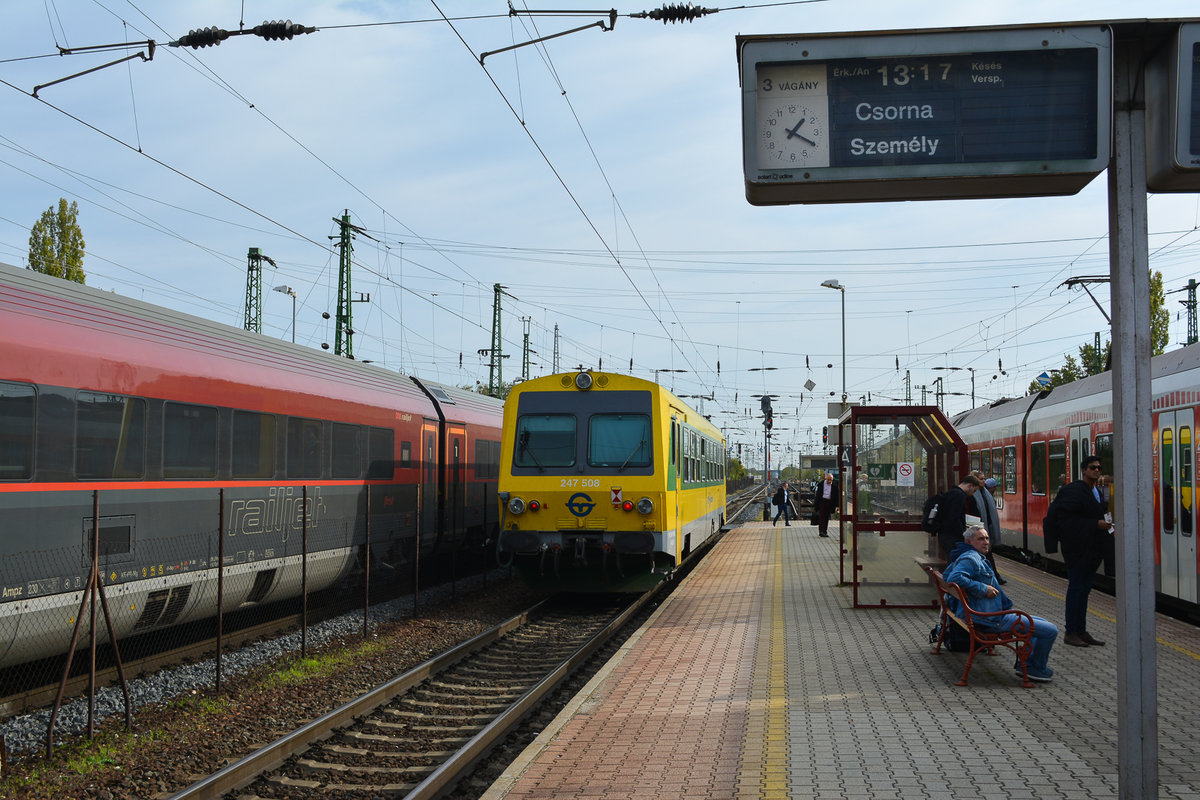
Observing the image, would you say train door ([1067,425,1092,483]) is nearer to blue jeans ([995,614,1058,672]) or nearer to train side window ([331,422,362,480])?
blue jeans ([995,614,1058,672])

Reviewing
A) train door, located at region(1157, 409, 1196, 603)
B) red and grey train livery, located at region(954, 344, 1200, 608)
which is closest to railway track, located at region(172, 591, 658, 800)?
red and grey train livery, located at region(954, 344, 1200, 608)

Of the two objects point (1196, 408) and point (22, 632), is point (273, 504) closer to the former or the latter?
point (22, 632)

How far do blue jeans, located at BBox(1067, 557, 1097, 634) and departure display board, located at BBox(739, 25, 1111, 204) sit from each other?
6.22 m

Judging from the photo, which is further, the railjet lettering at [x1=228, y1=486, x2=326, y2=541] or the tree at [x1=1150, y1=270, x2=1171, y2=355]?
the tree at [x1=1150, y1=270, x2=1171, y2=355]

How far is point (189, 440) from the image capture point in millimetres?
10070

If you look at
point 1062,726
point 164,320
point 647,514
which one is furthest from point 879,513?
point 164,320

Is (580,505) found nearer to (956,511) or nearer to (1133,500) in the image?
(956,511)

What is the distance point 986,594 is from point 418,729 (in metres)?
4.87

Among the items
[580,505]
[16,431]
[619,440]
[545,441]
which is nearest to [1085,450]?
[619,440]

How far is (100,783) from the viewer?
6348 mm

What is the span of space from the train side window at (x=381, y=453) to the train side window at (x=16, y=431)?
22.2ft

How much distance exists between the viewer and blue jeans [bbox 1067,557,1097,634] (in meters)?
9.78

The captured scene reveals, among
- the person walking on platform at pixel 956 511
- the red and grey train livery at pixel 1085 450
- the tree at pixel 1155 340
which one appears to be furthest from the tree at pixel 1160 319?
the person walking on platform at pixel 956 511

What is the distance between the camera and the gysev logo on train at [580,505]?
13.8m
